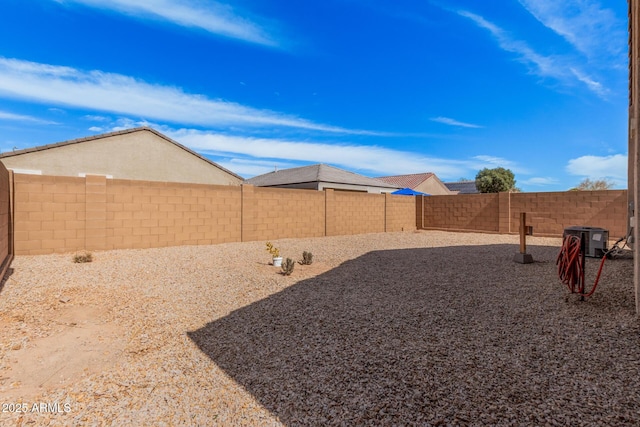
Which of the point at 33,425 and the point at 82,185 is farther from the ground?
the point at 82,185

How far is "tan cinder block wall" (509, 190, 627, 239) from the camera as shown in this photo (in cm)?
1282

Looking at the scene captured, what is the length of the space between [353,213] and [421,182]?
77.1 feet

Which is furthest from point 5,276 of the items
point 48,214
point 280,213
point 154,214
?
point 280,213

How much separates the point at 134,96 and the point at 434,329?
49.0 ft

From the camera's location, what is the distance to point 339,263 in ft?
27.4

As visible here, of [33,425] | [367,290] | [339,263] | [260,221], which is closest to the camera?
[33,425]

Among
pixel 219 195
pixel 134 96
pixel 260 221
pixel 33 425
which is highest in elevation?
pixel 134 96

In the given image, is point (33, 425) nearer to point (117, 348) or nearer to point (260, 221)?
point (117, 348)

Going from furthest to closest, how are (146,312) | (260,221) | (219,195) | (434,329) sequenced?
(260,221) → (219,195) → (146,312) → (434,329)

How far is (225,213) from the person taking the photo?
465 inches

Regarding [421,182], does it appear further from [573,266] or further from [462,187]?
[573,266]

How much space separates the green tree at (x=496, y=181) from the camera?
39.2 meters

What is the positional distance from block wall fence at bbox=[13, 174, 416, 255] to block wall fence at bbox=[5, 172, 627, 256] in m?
0.02

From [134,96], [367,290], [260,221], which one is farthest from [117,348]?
[134,96]
